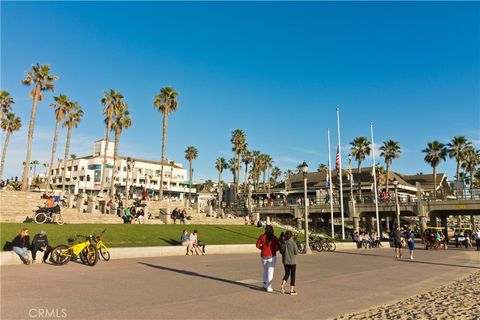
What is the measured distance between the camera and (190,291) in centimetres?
899

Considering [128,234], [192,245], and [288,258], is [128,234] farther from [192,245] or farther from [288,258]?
[288,258]

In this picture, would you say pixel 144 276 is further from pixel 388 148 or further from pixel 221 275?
pixel 388 148

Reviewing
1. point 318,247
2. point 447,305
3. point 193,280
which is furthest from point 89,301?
point 318,247

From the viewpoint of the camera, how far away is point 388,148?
63.7 m

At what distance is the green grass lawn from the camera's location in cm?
1850

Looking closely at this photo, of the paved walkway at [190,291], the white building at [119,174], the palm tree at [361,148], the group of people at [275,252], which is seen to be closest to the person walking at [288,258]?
the group of people at [275,252]

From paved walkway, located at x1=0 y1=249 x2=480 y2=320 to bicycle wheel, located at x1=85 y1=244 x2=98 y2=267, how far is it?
0.38m

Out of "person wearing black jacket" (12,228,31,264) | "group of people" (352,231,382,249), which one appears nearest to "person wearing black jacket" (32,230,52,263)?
"person wearing black jacket" (12,228,31,264)

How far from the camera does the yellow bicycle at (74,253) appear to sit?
13.4m

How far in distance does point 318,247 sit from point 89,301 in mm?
19793

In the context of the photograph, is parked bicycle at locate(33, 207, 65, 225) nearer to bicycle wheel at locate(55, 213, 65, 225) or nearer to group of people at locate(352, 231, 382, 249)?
bicycle wheel at locate(55, 213, 65, 225)

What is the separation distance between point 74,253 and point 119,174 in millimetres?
88196

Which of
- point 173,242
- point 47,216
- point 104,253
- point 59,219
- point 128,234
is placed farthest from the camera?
point 59,219

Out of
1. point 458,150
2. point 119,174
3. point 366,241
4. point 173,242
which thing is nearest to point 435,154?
point 458,150
